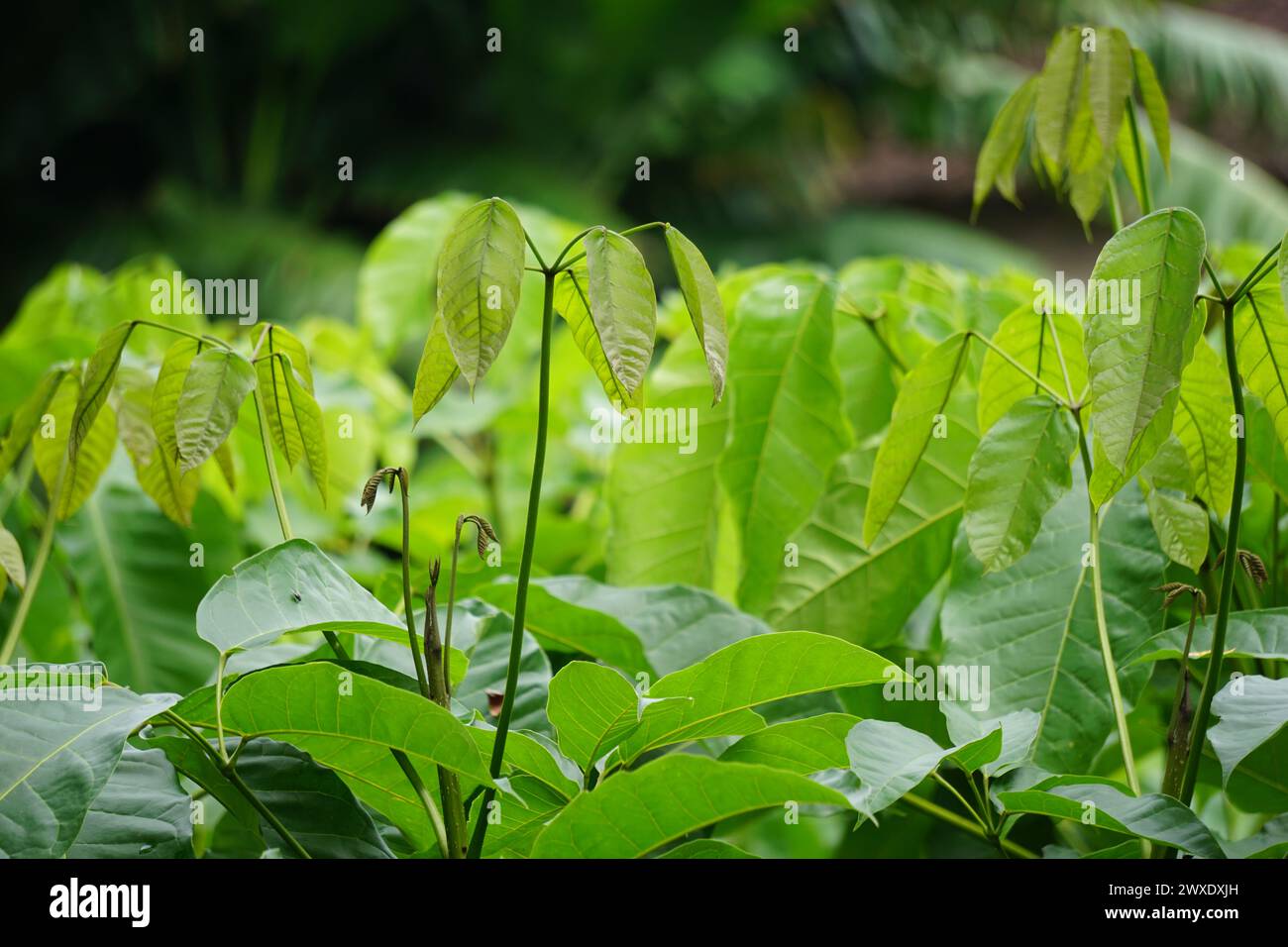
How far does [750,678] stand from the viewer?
429mm

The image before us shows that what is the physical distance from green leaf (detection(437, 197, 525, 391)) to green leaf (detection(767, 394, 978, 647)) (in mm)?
296

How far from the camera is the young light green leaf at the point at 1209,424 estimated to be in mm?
474

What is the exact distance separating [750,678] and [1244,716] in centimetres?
19

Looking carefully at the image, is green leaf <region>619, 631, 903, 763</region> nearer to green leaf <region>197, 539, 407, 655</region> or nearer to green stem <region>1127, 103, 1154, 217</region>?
green leaf <region>197, 539, 407, 655</region>

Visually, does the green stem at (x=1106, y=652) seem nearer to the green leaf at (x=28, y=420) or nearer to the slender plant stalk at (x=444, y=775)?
the slender plant stalk at (x=444, y=775)

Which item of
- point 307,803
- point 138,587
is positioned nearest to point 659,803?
point 307,803

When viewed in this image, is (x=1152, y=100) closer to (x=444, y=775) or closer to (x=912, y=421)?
(x=912, y=421)

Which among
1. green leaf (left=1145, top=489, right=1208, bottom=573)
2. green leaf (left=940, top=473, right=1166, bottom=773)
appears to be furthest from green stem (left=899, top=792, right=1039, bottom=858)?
green leaf (left=1145, top=489, right=1208, bottom=573)

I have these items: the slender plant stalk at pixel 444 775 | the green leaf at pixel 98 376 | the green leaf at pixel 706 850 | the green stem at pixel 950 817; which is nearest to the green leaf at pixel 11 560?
the green leaf at pixel 98 376

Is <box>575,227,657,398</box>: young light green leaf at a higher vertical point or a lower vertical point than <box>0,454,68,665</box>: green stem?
higher

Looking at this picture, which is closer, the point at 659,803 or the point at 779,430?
the point at 659,803

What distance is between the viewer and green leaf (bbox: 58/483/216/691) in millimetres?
737

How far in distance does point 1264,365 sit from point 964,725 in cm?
19
